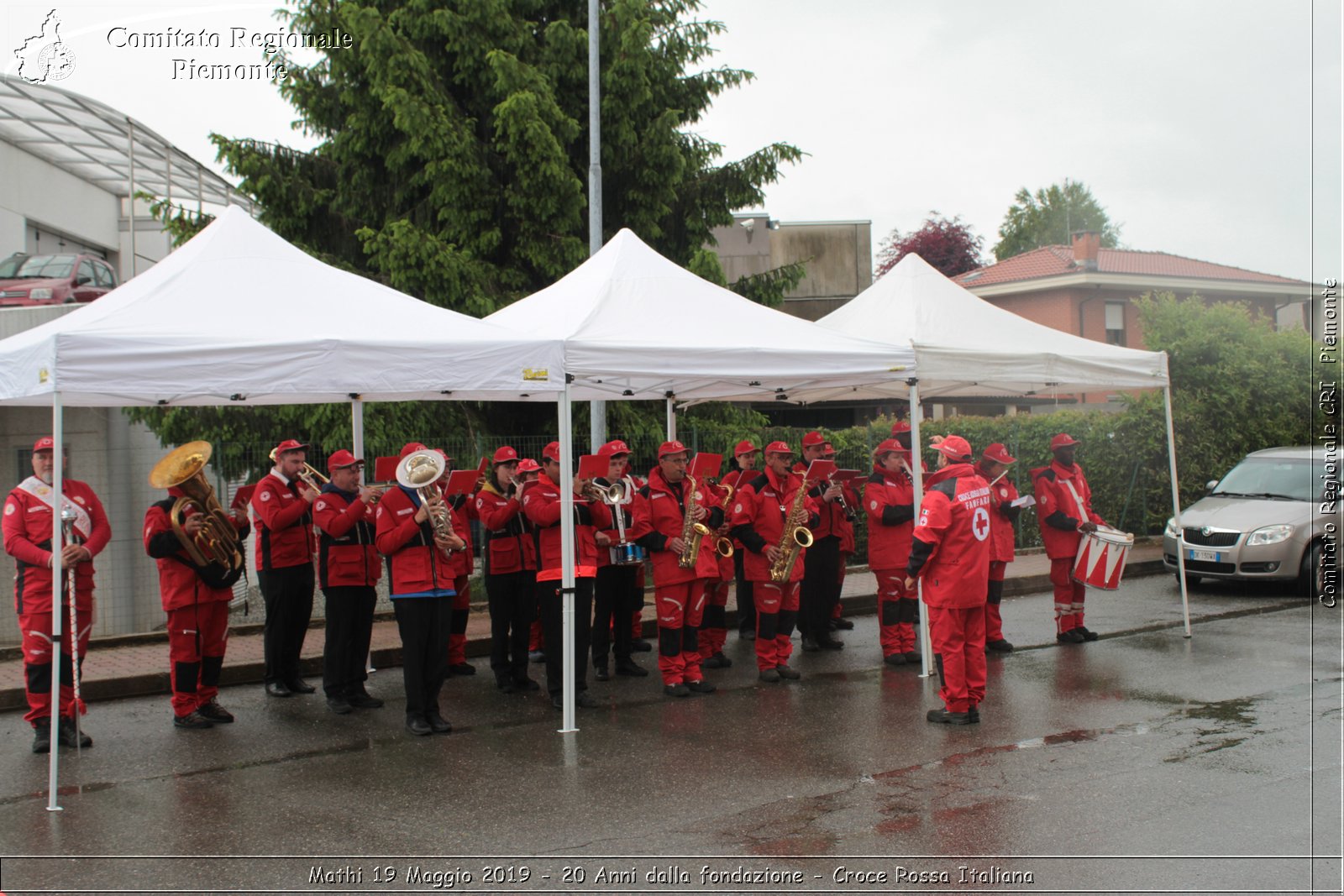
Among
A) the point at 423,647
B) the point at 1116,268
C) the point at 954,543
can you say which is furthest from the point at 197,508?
the point at 1116,268

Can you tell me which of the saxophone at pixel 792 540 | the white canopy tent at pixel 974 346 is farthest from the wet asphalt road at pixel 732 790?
the white canopy tent at pixel 974 346

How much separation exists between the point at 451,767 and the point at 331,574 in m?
2.25

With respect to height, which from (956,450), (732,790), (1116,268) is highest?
(1116,268)

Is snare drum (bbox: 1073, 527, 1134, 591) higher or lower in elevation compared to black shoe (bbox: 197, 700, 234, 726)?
higher

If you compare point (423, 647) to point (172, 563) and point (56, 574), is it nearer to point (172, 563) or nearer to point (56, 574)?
point (172, 563)

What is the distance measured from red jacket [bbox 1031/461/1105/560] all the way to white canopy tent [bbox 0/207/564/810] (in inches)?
206

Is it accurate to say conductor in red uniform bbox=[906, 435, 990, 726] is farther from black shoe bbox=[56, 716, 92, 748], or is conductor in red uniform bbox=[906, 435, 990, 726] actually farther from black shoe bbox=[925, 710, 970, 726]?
black shoe bbox=[56, 716, 92, 748]

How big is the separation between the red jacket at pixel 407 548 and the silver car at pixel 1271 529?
9139mm

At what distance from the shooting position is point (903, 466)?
10.4 meters

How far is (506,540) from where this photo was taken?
9.50 m

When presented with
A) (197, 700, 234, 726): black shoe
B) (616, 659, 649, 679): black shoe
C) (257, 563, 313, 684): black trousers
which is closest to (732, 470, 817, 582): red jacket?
(616, 659, 649, 679): black shoe

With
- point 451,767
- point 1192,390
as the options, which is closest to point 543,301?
point 451,767

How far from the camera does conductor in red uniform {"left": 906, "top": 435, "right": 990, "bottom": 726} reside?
7.79m

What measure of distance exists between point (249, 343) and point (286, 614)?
9.03 ft
